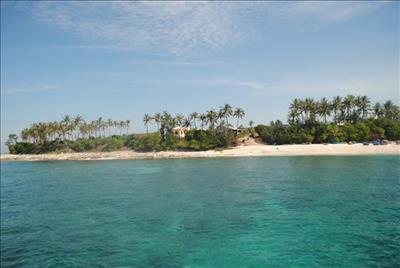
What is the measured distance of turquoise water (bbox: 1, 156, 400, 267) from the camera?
52.1 feet

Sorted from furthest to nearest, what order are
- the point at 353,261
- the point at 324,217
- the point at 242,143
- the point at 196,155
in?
the point at 242,143 → the point at 196,155 → the point at 324,217 → the point at 353,261

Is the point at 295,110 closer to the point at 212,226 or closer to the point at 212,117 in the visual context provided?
the point at 212,117

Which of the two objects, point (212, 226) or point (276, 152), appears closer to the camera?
point (212, 226)

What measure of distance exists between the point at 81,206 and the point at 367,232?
78.5 feet

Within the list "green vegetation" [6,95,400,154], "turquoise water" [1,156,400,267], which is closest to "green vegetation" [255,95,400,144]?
"green vegetation" [6,95,400,154]

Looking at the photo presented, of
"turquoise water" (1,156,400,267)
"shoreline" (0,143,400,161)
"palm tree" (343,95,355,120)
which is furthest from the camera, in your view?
"palm tree" (343,95,355,120)

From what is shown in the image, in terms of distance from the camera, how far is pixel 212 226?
21.0 metres

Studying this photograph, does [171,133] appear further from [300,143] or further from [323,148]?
[323,148]

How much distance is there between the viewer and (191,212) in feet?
82.2

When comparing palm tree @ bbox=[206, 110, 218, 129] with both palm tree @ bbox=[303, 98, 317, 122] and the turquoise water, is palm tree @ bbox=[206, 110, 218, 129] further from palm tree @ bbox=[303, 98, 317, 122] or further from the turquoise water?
the turquoise water

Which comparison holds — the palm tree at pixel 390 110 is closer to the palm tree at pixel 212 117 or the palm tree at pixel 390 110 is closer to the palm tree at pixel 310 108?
the palm tree at pixel 310 108

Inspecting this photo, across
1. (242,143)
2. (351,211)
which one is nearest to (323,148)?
(242,143)

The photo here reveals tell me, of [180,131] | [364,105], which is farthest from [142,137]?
[364,105]

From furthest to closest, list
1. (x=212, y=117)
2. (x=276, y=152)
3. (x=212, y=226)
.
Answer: (x=212, y=117) < (x=276, y=152) < (x=212, y=226)
